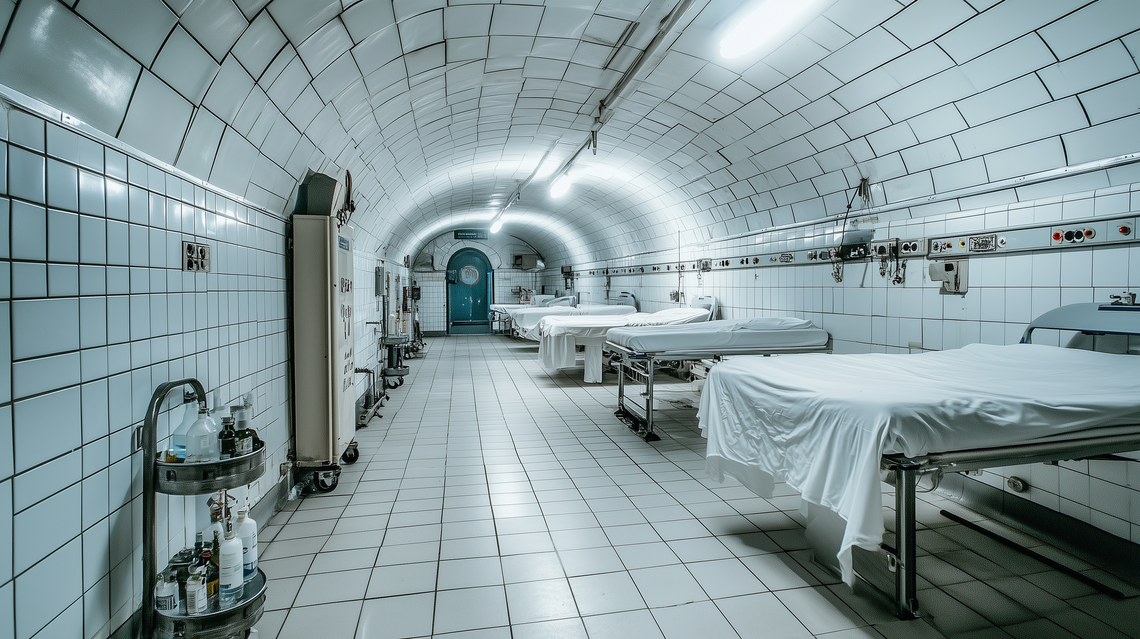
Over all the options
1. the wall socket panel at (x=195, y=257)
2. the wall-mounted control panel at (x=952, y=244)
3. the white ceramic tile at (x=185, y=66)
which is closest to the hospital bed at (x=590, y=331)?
the wall-mounted control panel at (x=952, y=244)

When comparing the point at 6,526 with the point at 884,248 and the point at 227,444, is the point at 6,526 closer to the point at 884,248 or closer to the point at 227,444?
the point at 227,444

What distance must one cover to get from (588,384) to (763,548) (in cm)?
549

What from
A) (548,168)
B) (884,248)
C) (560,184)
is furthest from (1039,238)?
(548,168)

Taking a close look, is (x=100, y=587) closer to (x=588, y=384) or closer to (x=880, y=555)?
(x=880, y=555)

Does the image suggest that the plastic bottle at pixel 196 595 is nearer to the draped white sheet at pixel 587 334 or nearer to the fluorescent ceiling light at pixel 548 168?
the draped white sheet at pixel 587 334

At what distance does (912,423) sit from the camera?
7.22ft

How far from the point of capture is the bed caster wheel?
153 inches

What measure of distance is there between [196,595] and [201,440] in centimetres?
59

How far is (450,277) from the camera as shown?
17.8 metres

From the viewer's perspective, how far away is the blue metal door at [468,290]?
17984 millimetres

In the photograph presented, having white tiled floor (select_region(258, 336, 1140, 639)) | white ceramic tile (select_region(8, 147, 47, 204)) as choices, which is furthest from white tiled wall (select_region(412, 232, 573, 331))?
white ceramic tile (select_region(8, 147, 47, 204))

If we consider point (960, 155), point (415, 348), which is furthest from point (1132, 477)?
point (415, 348)

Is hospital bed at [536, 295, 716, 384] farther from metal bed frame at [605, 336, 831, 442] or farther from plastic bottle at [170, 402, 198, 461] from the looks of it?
plastic bottle at [170, 402, 198, 461]

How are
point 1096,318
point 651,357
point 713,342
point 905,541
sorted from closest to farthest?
point 905,541, point 1096,318, point 651,357, point 713,342
